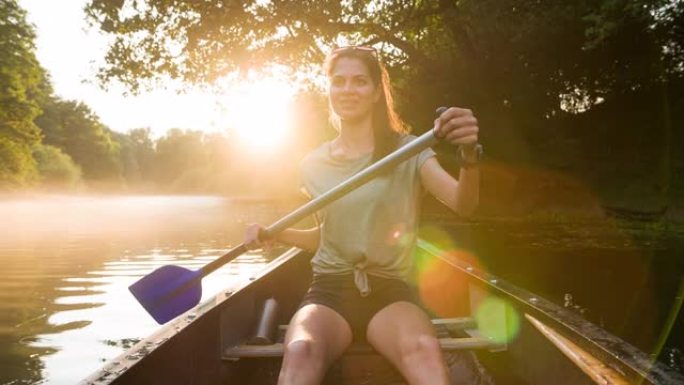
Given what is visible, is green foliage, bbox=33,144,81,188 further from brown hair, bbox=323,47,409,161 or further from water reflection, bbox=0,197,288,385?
brown hair, bbox=323,47,409,161

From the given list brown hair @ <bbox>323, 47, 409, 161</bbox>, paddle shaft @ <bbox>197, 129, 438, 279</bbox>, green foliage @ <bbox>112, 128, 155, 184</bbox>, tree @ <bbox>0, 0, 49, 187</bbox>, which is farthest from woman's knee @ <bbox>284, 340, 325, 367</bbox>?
green foliage @ <bbox>112, 128, 155, 184</bbox>

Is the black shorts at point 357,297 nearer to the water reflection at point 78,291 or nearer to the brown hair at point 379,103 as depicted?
the brown hair at point 379,103

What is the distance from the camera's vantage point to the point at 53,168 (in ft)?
151

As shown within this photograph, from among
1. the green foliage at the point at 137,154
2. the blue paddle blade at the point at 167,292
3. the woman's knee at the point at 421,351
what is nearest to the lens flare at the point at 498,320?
the woman's knee at the point at 421,351

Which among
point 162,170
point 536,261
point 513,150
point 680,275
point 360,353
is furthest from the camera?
point 162,170

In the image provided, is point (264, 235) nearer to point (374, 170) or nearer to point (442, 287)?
point (374, 170)

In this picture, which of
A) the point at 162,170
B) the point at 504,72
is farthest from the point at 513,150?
the point at 162,170

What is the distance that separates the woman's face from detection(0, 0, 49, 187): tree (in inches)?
Result: 1164

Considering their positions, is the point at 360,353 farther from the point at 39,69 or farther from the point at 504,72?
the point at 39,69

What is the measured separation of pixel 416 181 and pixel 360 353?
0.76 metres

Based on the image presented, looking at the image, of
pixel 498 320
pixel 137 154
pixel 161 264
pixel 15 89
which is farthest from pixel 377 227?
pixel 137 154

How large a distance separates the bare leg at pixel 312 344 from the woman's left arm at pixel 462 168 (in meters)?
0.65

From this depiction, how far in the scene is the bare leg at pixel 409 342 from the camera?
193 cm

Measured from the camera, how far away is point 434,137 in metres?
2.25
